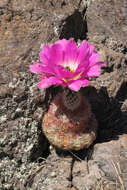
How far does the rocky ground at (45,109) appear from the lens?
2.55 metres

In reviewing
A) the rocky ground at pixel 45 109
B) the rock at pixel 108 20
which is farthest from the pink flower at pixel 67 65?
the rock at pixel 108 20

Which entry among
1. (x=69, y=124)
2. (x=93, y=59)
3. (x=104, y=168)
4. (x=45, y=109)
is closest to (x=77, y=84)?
(x=93, y=59)

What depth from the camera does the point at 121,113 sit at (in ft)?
9.89

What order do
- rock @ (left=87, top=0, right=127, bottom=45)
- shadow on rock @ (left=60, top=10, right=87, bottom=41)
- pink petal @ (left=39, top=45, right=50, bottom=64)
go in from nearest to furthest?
pink petal @ (left=39, top=45, right=50, bottom=64) < shadow on rock @ (left=60, top=10, right=87, bottom=41) < rock @ (left=87, top=0, right=127, bottom=45)

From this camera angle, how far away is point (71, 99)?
247 cm

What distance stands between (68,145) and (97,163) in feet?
0.96

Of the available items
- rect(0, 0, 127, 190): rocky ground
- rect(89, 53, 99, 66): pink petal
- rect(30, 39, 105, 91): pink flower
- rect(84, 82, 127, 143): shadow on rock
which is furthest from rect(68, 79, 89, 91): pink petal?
rect(84, 82, 127, 143): shadow on rock

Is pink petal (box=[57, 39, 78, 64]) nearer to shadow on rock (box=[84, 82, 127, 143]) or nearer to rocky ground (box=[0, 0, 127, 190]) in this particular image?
rocky ground (box=[0, 0, 127, 190])

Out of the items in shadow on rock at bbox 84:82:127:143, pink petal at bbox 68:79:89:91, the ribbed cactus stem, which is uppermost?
pink petal at bbox 68:79:89:91

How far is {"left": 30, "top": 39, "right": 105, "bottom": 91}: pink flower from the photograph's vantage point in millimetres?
2186

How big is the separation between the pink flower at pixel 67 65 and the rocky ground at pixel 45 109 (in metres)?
0.37

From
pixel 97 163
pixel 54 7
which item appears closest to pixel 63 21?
pixel 54 7

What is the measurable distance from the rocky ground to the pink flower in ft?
1.20

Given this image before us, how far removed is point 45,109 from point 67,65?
530mm
